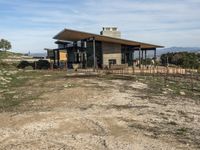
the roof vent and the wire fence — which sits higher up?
the roof vent

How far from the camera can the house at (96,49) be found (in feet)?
188

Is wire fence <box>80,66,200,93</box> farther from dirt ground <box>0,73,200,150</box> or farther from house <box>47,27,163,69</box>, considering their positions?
house <box>47,27,163,69</box>

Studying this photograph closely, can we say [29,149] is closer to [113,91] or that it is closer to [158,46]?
[113,91]

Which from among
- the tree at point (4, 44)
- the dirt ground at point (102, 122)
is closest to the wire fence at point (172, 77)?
the dirt ground at point (102, 122)

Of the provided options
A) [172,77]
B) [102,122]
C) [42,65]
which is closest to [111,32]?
[42,65]

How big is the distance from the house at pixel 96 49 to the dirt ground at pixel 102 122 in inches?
1131

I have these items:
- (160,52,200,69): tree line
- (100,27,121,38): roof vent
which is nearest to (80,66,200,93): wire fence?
(160,52,200,69): tree line

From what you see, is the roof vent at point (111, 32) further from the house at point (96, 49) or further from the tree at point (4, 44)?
the tree at point (4, 44)

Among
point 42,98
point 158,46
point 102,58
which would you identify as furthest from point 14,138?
point 158,46

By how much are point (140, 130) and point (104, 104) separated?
7.12 meters

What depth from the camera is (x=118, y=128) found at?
16984 mm

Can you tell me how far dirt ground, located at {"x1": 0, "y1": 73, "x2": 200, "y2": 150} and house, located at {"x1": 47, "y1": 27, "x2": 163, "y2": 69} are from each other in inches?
1131

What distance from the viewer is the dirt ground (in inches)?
572

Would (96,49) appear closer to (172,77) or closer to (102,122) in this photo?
(172,77)
